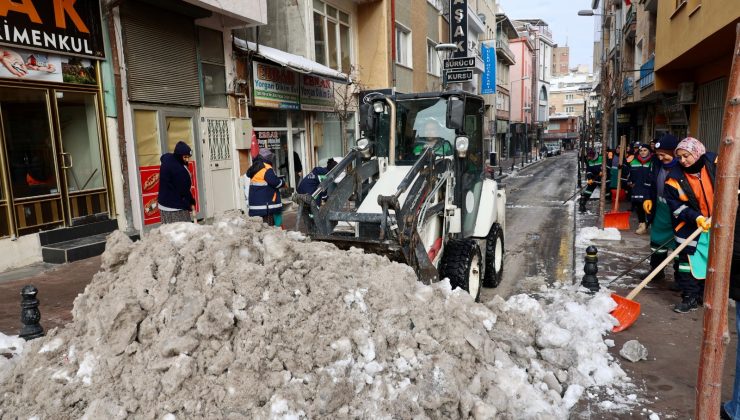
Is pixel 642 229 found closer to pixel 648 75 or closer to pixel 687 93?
pixel 687 93

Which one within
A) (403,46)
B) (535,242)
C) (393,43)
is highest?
(403,46)

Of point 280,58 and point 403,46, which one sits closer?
point 280,58

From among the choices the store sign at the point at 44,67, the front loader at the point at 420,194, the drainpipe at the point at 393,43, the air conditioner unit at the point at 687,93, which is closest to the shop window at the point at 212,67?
the store sign at the point at 44,67

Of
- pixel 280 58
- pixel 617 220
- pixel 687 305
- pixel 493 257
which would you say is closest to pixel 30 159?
pixel 280 58

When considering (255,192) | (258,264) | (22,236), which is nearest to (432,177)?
(258,264)

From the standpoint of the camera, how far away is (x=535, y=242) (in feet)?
33.7

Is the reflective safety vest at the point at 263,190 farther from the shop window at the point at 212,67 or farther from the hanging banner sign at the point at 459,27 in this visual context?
the hanging banner sign at the point at 459,27

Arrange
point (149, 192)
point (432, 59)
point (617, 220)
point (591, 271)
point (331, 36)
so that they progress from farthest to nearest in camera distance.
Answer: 1. point (432, 59)
2. point (331, 36)
3. point (617, 220)
4. point (149, 192)
5. point (591, 271)

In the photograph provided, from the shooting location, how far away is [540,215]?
1366cm

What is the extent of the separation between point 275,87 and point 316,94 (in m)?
2.52

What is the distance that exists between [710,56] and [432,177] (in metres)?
10.2

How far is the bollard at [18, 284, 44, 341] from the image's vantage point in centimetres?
490

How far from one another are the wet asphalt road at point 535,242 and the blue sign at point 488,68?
19076 mm

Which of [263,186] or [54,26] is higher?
[54,26]
